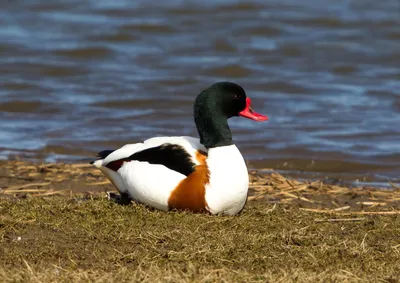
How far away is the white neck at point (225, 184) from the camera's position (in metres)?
6.46

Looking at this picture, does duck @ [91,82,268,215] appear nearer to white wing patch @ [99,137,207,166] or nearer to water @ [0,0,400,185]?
white wing patch @ [99,137,207,166]

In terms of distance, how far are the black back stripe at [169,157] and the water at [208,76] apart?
9.45 ft

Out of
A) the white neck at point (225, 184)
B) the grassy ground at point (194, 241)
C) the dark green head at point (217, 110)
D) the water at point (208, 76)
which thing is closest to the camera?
the grassy ground at point (194, 241)

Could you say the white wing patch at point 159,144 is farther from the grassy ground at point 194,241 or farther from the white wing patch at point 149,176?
the grassy ground at point 194,241

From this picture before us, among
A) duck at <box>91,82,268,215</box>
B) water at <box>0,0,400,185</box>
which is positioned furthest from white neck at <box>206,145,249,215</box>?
water at <box>0,0,400,185</box>

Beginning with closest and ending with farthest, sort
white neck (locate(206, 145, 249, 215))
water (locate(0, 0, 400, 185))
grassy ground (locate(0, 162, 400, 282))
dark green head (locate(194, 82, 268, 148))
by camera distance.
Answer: grassy ground (locate(0, 162, 400, 282)) < white neck (locate(206, 145, 249, 215)) < dark green head (locate(194, 82, 268, 148)) < water (locate(0, 0, 400, 185))

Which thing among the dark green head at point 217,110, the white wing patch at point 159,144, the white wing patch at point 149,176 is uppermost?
the dark green head at point 217,110

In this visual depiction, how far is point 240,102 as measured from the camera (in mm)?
6898

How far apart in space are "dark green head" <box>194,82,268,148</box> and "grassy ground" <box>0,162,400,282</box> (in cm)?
59

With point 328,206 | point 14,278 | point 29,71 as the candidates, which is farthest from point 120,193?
point 29,71

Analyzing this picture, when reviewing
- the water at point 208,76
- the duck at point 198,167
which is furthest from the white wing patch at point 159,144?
the water at point 208,76

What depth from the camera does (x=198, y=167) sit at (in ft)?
21.4

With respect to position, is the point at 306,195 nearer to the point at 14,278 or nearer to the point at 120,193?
the point at 120,193

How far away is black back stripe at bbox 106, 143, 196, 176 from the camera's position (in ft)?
21.5
